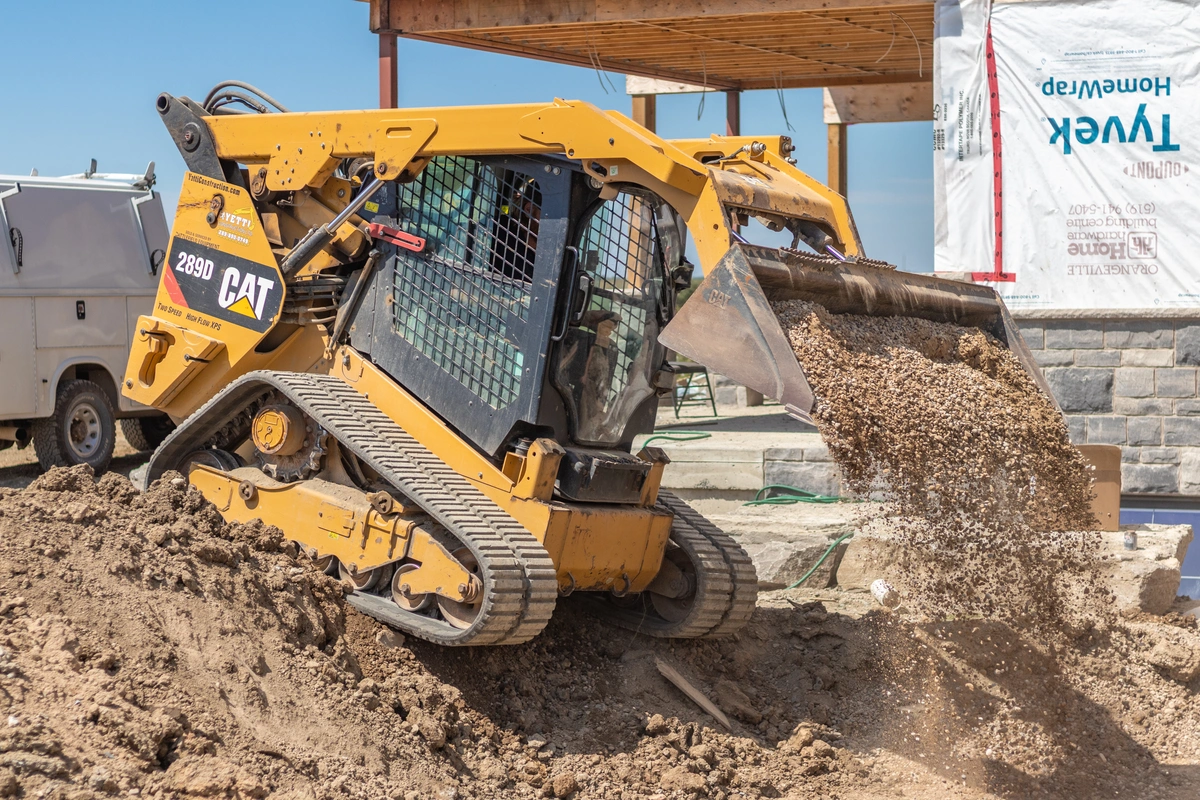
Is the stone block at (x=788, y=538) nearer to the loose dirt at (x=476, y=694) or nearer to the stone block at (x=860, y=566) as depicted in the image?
the stone block at (x=860, y=566)

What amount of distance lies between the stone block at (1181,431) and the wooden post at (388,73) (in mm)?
6541

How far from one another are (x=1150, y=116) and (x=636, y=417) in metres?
5.84

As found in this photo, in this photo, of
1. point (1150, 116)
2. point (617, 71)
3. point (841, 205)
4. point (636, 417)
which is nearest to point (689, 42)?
point (617, 71)

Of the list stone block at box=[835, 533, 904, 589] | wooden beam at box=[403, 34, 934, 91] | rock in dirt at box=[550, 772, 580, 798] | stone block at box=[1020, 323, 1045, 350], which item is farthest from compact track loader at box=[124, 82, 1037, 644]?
wooden beam at box=[403, 34, 934, 91]

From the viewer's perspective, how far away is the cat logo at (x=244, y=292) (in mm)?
6355

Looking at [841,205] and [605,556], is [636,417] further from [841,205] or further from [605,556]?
[841,205]

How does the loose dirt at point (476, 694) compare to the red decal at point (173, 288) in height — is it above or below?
below

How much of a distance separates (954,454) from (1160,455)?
202 inches

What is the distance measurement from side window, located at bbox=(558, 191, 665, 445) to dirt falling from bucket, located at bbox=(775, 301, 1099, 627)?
0.84m

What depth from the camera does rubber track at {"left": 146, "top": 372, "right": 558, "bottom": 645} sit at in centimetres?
525

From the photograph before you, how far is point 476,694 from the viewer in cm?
568

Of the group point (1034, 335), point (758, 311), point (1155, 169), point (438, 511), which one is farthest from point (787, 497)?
point (758, 311)

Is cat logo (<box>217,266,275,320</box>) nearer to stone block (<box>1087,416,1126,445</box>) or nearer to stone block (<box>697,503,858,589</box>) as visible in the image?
stone block (<box>697,503,858,589</box>)

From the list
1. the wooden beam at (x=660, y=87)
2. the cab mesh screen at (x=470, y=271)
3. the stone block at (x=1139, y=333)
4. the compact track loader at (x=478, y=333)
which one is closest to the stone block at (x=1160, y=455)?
the stone block at (x=1139, y=333)
